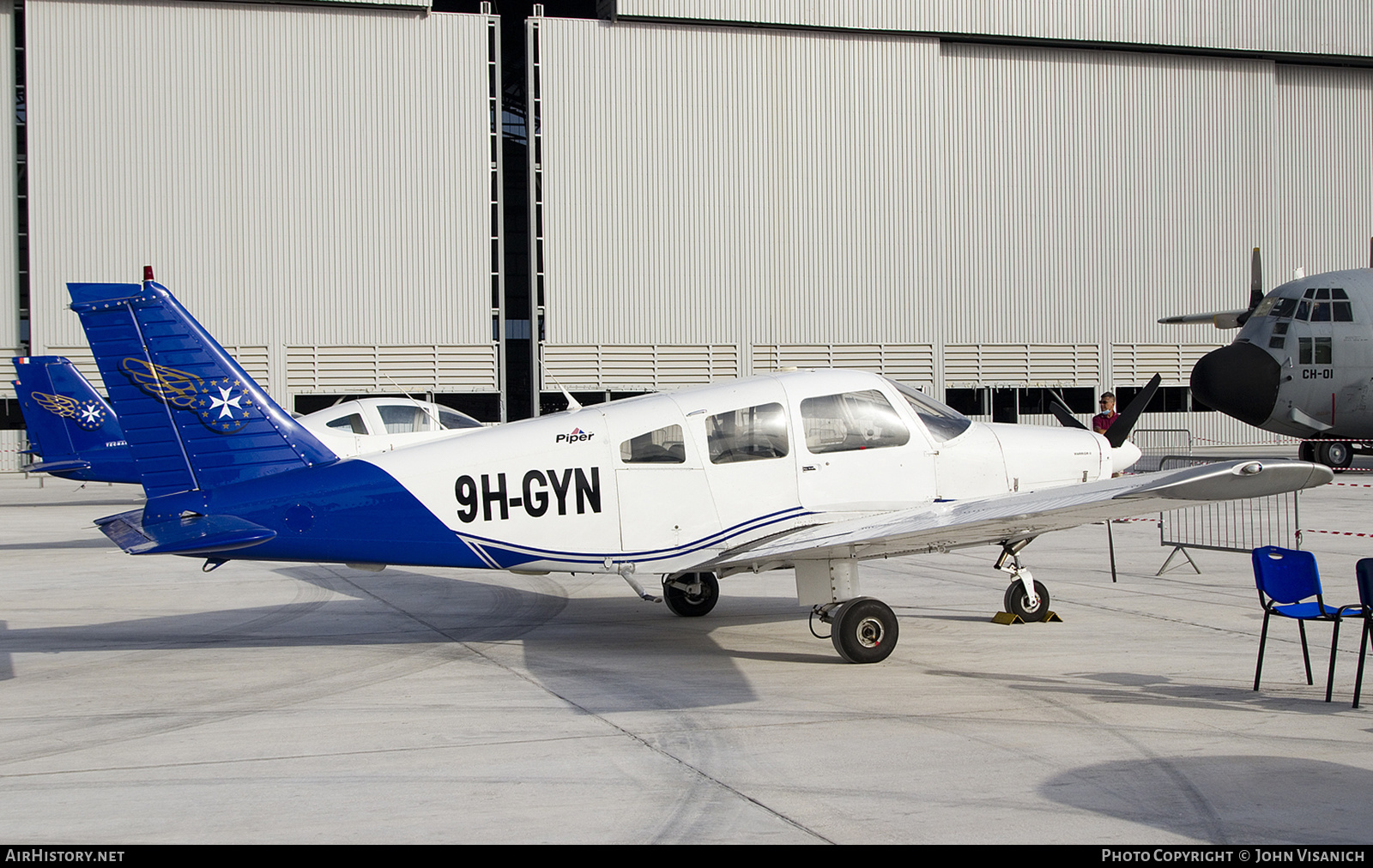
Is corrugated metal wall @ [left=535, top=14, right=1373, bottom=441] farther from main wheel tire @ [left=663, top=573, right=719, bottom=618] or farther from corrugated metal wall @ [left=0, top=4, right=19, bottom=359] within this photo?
main wheel tire @ [left=663, top=573, right=719, bottom=618]

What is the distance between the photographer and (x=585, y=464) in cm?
875

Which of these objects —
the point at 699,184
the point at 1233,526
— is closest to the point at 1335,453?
the point at 1233,526

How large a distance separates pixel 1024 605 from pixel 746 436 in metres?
3.10

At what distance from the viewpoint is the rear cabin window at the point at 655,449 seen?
8828 millimetres

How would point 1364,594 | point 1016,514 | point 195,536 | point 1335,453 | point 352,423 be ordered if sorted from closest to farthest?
point 1364,594 < point 1016,514 < point 195,536 < point 352,423 < point 1335,453

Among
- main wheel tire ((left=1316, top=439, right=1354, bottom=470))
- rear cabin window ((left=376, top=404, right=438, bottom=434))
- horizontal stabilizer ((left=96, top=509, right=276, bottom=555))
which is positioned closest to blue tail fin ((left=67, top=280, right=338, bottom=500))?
horizontal stabilizer ((left=96, top=509, right=276, bottom=555))

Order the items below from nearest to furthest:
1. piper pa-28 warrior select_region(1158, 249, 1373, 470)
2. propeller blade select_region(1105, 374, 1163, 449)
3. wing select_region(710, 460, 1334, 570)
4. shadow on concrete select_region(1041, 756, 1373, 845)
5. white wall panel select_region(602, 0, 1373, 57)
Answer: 1. shadow on concrete select_region(1041, 756, 1373, 845)
2. wing select_region(710, 460, 1334, 570)
3. propeller blade select_region(1105, 374, 1163, 449)
4. piper pa-28 warrior select_region(1158, 249, 1373, 470)
5. white wall panel select_region(602, 0, 1373, 57)

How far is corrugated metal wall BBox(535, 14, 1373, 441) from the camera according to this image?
36781 mm

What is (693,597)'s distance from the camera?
1066 centimetres

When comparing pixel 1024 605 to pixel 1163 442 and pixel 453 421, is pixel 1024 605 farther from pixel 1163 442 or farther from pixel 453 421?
pixel 1163 442

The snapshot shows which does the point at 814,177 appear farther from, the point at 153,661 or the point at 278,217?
the point at 153,661

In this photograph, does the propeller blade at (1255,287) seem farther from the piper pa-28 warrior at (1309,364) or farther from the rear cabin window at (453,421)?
the rear cabin window at (453,421)

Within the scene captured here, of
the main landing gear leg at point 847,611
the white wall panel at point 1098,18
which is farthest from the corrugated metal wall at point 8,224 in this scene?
the main landing gear leg at point 847,611

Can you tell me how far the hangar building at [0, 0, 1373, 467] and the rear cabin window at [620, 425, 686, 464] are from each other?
27725mm
